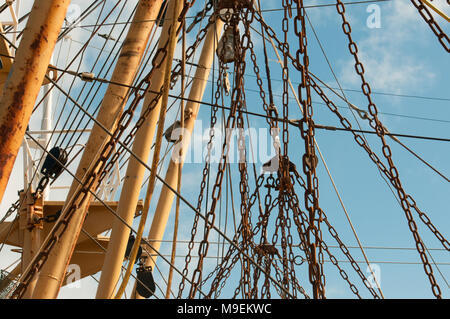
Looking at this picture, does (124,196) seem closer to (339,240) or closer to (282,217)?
(282,217)

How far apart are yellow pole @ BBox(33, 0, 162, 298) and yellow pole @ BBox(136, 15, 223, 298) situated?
4.13 feet

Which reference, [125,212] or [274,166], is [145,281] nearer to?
[125,212]

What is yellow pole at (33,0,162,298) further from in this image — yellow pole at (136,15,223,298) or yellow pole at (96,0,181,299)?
yellow pole at (136,15,223,298)

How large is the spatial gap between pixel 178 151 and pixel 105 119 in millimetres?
1932

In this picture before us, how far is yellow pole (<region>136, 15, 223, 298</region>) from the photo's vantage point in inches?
337

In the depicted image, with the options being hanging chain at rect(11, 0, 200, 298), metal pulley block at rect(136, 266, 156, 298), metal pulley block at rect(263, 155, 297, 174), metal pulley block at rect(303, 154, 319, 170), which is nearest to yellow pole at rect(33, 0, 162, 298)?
hanging chain at rect(11, 0, 200, 298)

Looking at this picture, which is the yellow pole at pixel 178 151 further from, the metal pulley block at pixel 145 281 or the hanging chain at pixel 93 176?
the hanging chain at pixel 93 176

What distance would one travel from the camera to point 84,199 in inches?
227

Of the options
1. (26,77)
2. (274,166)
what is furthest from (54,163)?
(26,77)

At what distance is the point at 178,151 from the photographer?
324 inches

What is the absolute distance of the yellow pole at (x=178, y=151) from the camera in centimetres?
856

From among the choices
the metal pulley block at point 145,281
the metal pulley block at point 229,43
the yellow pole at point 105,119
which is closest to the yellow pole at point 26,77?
the yellow pole at point 105,119

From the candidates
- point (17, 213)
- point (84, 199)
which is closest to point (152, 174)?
point (84, 199)

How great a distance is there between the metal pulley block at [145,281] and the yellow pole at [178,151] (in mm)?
115
